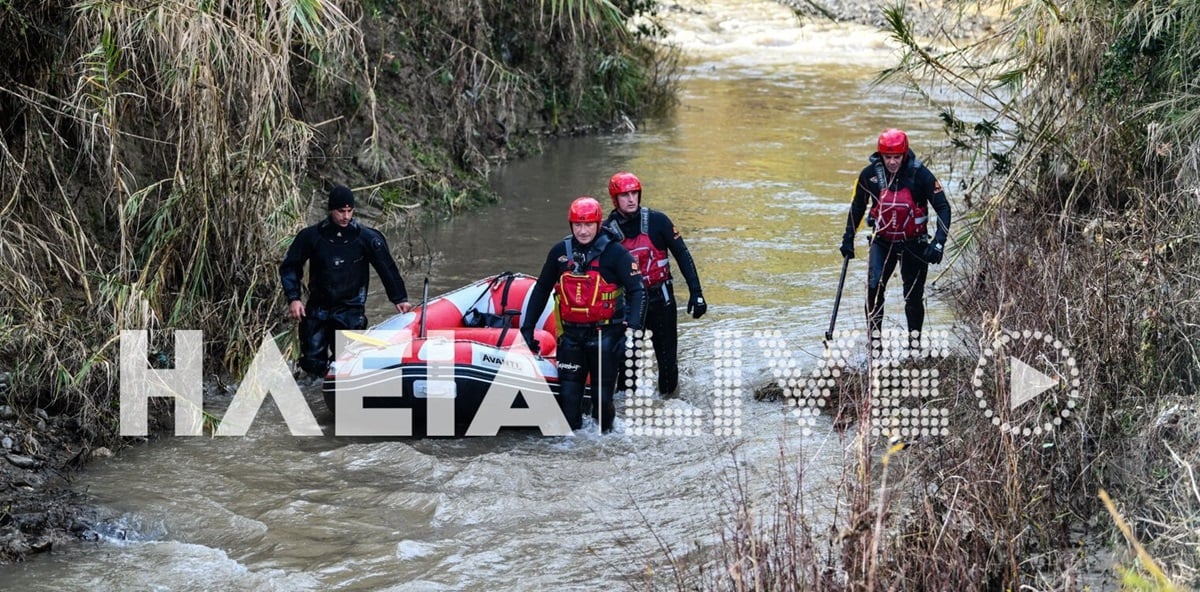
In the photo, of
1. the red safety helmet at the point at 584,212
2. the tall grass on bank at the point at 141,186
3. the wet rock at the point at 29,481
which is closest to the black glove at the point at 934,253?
the red safety helmet at the point at 584,212

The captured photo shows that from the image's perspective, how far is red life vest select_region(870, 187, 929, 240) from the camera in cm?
851

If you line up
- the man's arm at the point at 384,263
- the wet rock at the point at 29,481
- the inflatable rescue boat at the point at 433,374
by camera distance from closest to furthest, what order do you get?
1. the wet rock at the point at 29,481
2. the inflatable rescue boat at the point at 433,374
3. the man's arm at the point at 384,263

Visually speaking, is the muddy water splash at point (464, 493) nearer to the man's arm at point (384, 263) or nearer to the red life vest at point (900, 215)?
the man's arm at point (384, 263)

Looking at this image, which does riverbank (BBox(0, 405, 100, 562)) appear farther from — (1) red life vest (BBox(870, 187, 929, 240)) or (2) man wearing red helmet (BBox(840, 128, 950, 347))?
(1) red life vest (BBox(870, 187, 929, 240))

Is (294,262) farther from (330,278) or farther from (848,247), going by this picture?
(848,247)

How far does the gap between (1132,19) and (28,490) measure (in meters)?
7.20

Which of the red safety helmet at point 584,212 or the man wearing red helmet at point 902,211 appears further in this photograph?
the man wearing red helmet at point 902,211

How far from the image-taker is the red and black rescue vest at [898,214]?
851 cm

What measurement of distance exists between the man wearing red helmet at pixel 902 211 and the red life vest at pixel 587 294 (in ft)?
6.02

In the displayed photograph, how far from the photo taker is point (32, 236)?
7.96 meters

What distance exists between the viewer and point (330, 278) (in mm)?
8555

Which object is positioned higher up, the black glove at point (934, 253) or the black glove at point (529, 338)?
the black glove at point (934, 253)

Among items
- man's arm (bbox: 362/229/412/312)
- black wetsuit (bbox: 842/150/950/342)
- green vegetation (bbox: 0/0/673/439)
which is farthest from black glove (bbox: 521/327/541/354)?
black wetsuit (bbox: 842/150/950/342)

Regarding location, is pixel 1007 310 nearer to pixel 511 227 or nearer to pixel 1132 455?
pixel 1132 455
